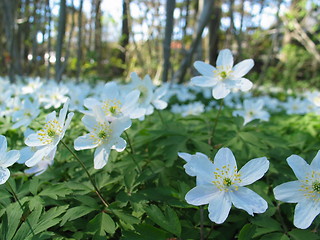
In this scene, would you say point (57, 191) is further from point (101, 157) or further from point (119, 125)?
point (119, 125)

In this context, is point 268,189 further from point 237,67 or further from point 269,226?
point 237,67

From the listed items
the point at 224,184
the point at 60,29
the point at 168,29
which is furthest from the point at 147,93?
the point at 168,29

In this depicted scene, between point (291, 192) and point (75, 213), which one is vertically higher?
point (291, 192)

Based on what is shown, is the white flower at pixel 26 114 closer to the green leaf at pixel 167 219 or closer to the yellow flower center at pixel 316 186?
the green leaf at pixel 167 219

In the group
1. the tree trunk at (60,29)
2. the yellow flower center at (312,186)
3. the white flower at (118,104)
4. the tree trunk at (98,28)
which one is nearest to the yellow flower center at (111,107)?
the white flower at (118,104)

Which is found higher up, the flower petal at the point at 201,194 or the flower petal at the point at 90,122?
the flower petal at the point at 90,122

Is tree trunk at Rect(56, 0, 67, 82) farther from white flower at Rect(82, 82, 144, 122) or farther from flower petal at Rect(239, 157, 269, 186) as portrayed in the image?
flower petal at Rect(239, 157, 269, 186)

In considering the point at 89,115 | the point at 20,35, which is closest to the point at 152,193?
the point at 89,115
